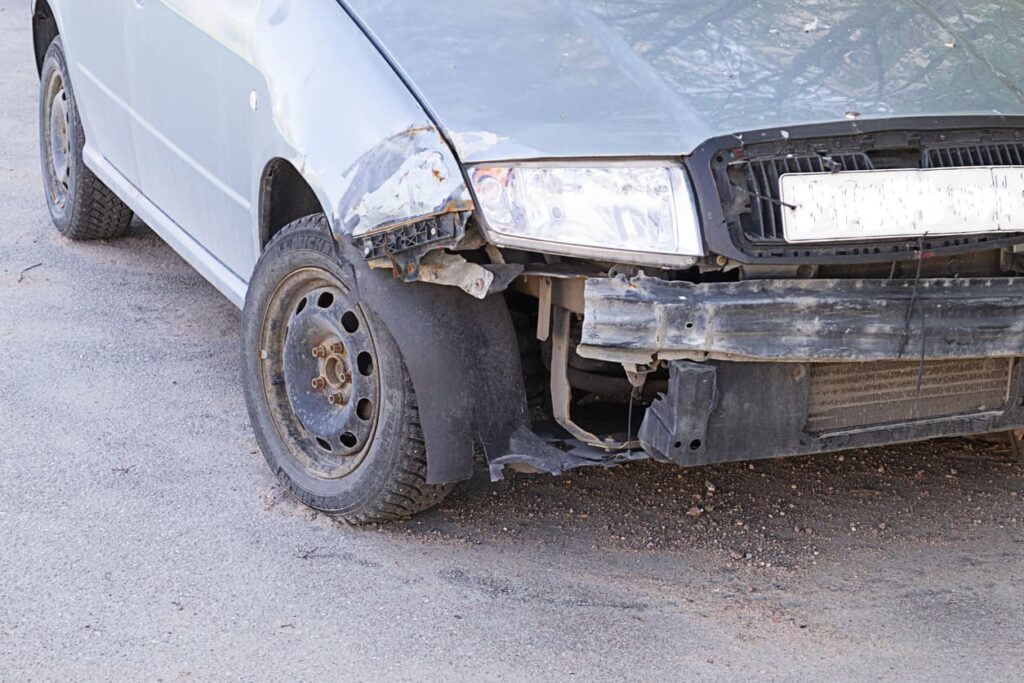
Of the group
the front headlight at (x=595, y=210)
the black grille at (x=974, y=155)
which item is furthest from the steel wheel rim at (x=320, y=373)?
the black grille at (x=974, y=155)

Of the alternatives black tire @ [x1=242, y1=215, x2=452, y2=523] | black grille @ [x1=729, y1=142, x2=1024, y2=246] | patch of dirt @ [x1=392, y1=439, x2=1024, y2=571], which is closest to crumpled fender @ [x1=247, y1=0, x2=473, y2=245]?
black tire @ [x1=242, y1=215, x2=452, y2=523]

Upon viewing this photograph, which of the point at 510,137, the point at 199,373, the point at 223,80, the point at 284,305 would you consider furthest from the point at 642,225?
the point at 199,373

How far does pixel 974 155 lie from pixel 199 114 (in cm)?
233

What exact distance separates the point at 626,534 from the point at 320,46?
157 centimetres

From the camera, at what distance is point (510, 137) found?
3129 mm

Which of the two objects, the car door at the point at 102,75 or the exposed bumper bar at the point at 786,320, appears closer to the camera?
the exposed bumper bar at the point at 786,320

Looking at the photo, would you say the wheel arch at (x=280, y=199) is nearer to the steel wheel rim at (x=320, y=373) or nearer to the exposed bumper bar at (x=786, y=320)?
the steel wheel rim at (x=320, y=373)

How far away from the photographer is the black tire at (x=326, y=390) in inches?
138

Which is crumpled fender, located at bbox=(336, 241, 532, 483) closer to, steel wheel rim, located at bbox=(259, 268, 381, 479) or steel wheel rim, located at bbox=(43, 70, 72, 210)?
steel wheel rim, located at bbox=(259, 268, 381, 479)

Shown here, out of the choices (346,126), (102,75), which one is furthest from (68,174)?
(346,126)

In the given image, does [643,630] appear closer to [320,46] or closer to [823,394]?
[823,394]

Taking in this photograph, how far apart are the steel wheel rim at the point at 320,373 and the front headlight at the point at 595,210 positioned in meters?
0.61

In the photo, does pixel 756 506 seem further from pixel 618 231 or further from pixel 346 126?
pixel 346 126

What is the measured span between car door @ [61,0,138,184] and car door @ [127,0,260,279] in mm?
140
